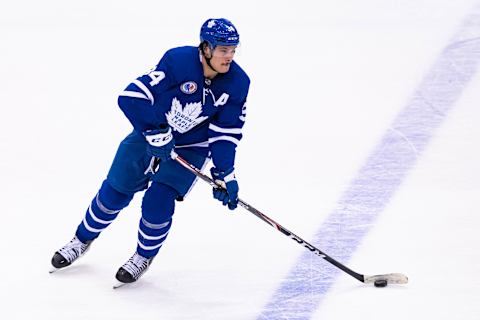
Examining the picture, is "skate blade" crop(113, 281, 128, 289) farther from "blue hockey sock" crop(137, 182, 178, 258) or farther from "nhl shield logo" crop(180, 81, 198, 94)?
"nhl shield logo" crop(180, 81, 198, 94)

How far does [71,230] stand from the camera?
5562mm

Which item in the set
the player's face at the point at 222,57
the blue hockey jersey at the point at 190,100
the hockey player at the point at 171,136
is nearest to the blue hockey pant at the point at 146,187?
the hockey player at the point at 171,136

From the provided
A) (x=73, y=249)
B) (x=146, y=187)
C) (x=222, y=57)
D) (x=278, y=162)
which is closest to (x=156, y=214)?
(x=146, y=187)

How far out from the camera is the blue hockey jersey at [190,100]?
4.88 meters

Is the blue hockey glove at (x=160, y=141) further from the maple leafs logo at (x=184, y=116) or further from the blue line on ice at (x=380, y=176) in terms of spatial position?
the blue line on ice at (x=380, y=176)

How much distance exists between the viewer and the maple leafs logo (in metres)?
4.96

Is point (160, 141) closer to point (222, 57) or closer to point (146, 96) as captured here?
point (146, 96)

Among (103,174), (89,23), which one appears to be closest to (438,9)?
(89,23)

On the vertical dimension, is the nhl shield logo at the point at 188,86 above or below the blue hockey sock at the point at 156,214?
above

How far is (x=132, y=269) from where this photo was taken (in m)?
5.16

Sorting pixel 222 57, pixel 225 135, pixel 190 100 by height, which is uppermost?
pixel 222 57

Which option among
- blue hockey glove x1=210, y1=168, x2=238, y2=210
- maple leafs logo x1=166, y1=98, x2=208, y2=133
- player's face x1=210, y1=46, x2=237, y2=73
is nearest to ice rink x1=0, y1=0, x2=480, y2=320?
blue hockey glove x1=210, y1=168, x2=238, y2=210

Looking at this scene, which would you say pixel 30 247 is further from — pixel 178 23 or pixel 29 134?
pixel 178 23

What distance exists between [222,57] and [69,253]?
1.18 metres
